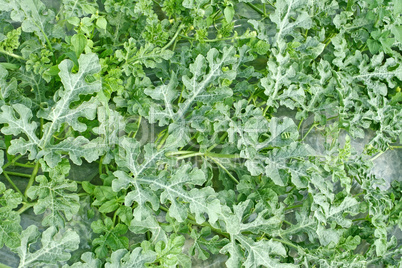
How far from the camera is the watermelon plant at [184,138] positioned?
1690mm

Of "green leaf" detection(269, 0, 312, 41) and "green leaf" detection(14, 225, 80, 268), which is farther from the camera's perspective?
"green leaf" detection(269, 0, 312, 41)

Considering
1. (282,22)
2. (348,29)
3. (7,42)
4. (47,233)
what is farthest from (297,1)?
(47,233)

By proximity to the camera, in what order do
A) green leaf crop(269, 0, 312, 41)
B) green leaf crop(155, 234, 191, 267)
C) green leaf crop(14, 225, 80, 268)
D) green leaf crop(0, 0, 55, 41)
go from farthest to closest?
1. green leaf crop(269, 0, 312, 41)
2. green leaf crop(0, 0, 55, 41)
3. green leaf crop(155, 234, 191, 267)
4. green leaf crop(14, 225, 80, 268)

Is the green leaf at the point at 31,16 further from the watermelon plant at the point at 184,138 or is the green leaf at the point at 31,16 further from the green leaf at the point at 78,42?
the green leaf at the point at 78,42

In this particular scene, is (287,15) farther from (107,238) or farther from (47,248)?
(47,248)

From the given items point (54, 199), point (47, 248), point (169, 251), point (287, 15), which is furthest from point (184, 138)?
point (287, 15)

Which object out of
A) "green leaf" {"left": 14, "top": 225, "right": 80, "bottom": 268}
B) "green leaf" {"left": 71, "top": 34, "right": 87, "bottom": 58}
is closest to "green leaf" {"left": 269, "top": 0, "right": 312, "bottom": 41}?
"green leaf" {"left": 71, "top": 34, "right": 87, "bottom": 58}

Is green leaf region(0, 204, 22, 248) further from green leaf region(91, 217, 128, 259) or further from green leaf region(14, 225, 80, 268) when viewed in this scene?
green leaf region(91, 217, 128, 259)

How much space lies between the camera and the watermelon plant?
169 cm

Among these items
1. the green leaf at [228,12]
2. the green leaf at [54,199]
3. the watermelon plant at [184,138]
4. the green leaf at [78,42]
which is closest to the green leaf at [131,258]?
the watermelon plant at [184,138]

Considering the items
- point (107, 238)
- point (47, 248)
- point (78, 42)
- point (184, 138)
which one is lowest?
point (107, 238)

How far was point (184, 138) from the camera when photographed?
1.86 m

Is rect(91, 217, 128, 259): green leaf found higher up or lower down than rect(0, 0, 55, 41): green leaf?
lower down

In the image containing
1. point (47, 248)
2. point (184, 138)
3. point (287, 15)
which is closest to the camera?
point (47, 248)
